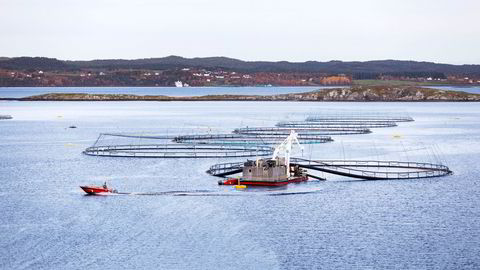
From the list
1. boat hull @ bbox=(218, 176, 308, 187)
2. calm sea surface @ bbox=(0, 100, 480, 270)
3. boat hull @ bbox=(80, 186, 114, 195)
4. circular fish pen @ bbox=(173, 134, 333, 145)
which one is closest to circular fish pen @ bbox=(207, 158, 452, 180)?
calm sea surface @ bbox=(0, 100, 480, 270)

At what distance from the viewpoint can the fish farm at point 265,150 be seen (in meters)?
82.2

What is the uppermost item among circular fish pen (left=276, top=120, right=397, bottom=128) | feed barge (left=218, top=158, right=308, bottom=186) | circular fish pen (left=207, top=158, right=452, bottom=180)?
feed barge (left=218, top=158, right=308, bottom=186)

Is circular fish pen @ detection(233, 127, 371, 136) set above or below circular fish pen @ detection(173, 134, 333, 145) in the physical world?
below

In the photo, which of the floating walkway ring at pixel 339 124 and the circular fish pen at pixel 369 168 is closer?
the circular fish pen at pixel 369 168

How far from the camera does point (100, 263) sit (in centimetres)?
4744

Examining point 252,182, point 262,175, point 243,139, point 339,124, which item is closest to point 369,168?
point 262,175

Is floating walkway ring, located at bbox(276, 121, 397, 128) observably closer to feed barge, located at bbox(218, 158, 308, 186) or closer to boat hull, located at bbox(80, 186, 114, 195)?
feed barge, located at bbox(218, 158, 308, 186)

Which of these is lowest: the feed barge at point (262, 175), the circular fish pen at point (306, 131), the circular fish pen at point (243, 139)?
the circular fish pen at point (306, 131)

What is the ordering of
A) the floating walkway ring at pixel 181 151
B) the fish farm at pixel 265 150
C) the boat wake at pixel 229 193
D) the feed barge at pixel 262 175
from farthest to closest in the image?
1. the floating walkway ring at pixel 181 151
2. the fish farm at pixel 265 150
3. the feed barge at pixel 262 175
4. the boat wake at pixel 229 193

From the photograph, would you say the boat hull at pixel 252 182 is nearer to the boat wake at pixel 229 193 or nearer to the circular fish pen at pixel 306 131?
the boat wake at pixel 229 193

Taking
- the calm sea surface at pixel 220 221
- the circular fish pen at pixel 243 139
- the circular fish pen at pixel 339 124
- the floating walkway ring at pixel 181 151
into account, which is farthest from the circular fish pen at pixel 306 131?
the calm sea surface at pixel 220 221

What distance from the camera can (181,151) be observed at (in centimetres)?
10700

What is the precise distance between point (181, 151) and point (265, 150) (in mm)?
12942

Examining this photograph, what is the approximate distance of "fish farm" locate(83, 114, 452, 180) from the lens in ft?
270
